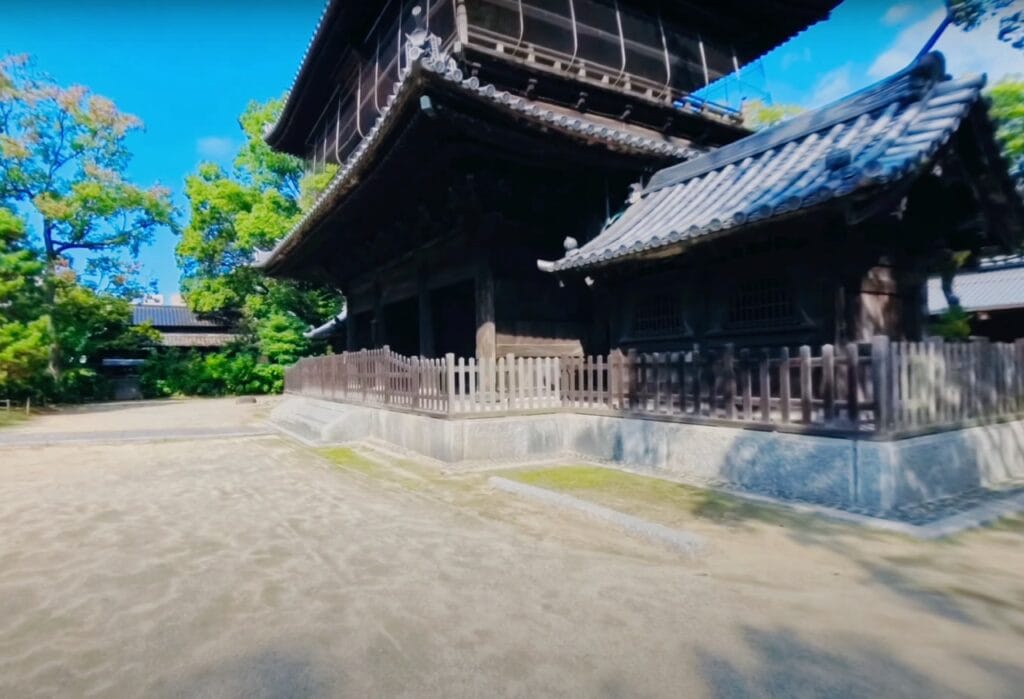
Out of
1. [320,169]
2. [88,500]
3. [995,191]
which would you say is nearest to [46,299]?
[320,169]

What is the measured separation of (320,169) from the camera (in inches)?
811

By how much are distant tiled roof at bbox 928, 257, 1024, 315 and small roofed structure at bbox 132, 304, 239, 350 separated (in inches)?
1509

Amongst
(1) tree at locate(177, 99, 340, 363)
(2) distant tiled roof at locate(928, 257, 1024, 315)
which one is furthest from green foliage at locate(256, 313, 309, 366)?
(2) distant tiled roof at locate(928, 257, 1024, 315)

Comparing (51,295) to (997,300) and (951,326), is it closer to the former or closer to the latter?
(951,326)

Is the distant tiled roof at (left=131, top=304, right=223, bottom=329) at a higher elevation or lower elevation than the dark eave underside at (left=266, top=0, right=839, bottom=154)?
lower

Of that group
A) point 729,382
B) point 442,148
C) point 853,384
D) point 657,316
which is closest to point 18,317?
point 442,148

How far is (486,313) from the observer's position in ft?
31.2

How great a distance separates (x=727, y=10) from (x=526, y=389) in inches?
393

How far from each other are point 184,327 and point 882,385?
44689 millimetres

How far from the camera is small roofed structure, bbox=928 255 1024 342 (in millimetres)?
16647

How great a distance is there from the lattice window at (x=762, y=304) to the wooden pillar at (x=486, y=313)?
3.71 metres

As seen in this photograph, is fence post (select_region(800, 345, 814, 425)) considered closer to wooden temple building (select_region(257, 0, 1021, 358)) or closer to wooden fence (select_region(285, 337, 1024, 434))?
wooden fence (select_region(285, 337, 1024, 434))

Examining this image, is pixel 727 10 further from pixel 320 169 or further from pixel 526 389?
pixel 320 169

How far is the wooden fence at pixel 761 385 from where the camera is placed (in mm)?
5398
